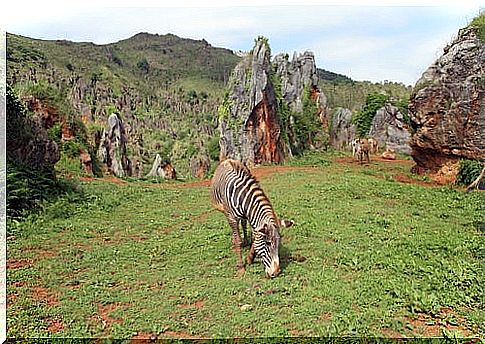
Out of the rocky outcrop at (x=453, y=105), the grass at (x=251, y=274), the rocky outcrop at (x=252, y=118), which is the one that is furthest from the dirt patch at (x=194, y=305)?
the rocky outcrop at (x=252, y=118)

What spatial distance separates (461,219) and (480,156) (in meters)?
2.90

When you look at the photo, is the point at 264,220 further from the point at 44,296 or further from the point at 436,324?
the point at 44,296

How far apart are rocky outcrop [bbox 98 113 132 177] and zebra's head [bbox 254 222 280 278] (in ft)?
48.5

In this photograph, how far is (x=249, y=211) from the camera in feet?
16.3

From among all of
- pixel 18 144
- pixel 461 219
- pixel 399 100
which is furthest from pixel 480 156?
pixel 399 100

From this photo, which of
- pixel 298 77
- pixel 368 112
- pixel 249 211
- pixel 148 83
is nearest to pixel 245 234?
pixel 249 211

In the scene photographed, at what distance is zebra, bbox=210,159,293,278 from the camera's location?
4.65 m

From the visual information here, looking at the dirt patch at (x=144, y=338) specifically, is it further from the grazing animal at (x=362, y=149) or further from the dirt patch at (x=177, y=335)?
the grazing animal at (x=362, y=149)

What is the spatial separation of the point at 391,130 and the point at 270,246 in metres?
17.4

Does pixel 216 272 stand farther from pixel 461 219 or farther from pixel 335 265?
pixel 461 219

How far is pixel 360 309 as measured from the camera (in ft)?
13.0

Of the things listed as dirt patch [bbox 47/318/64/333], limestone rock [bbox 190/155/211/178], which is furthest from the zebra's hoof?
limestone rock [bbox 190/155/211/178]

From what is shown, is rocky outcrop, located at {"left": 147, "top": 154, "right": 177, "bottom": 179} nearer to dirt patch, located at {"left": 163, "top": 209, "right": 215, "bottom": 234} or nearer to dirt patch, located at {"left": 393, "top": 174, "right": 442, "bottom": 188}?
dirt patch, located at {"left": 393, "top": 174, "right": 442, "bottom": 188}

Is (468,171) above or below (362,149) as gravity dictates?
below
